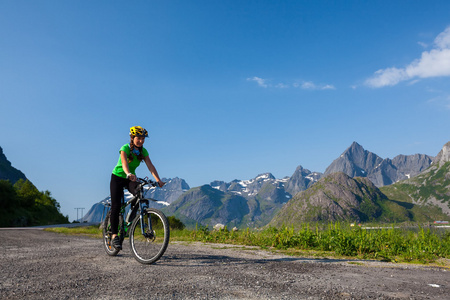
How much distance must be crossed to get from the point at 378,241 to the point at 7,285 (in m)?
9.36

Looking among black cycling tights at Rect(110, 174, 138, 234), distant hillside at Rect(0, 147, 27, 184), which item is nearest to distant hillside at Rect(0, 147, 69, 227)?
black cycling tights at Rect(110, 174, 138, 234)

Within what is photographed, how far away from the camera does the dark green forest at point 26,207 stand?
164ft

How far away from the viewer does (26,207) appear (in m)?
57.3

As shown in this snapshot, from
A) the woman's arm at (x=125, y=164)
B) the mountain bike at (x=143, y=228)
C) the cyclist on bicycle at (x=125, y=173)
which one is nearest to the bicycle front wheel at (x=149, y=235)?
the mountain bike at (x=143, y=228)

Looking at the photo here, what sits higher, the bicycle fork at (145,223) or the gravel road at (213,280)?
the bicycle fork at (145,223)

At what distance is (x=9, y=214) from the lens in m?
49.8

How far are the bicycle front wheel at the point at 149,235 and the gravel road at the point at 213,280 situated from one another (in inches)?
10.1

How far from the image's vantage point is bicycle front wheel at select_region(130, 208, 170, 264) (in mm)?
7047

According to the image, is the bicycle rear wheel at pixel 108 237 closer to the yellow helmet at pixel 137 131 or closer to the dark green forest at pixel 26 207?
the yellow helmet at pixel 137 131

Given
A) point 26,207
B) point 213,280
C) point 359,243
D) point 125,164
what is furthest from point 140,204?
point 26,207

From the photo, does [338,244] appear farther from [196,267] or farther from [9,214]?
[9,214]

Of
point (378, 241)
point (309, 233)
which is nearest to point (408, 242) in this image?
point (378, 241)

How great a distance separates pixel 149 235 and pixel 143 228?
277 millimetres

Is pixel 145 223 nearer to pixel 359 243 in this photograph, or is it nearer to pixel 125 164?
pixel 125 164
